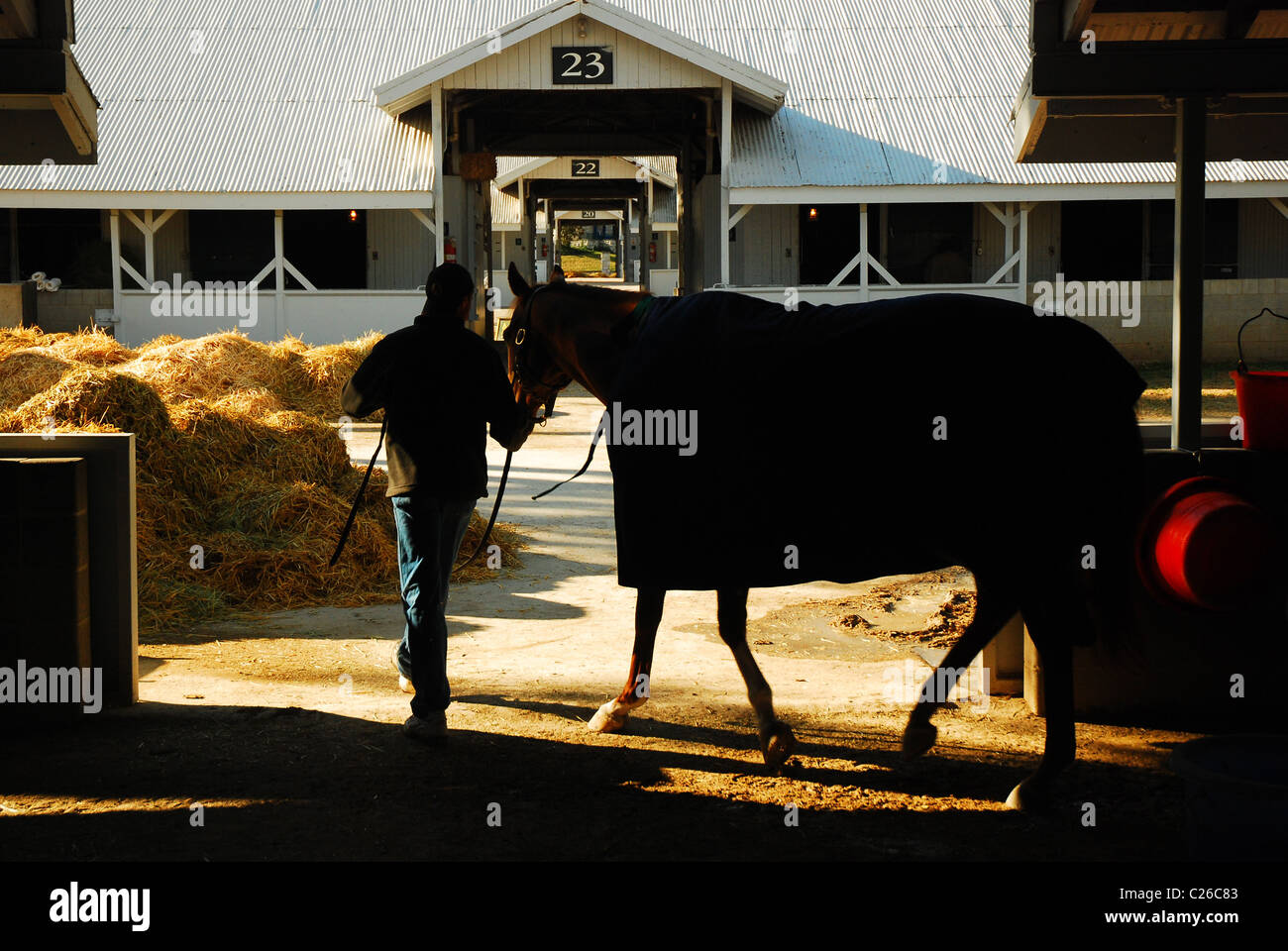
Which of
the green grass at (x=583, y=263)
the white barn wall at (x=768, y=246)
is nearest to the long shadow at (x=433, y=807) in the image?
the white barn wall at (x=768, y=246)

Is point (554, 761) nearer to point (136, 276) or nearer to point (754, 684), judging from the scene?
point (754, 684)

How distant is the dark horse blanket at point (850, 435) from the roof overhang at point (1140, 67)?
1.28 m

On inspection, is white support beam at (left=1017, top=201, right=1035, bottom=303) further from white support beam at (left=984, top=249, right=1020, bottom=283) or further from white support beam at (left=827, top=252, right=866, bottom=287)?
white support beam at (left=827, top=252, right=866, bottom=287)

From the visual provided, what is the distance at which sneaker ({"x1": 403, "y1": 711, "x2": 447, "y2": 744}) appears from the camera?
5.07 meters

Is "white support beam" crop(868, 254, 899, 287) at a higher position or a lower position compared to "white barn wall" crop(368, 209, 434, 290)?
lower

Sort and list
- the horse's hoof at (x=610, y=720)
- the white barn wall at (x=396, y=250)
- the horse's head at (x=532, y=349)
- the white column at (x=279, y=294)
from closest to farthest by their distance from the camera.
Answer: the horse's hoof at (x=610, y=720) → the horse's head at (x=532, y=349) → the white column at (x=279, y=294) → the white barn wall at (x=396, y=250)

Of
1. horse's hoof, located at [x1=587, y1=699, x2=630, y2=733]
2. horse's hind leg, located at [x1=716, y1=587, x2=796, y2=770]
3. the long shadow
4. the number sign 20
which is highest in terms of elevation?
the number sign 20

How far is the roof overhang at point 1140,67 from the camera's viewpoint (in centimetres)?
526

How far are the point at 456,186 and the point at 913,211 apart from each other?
834 cm

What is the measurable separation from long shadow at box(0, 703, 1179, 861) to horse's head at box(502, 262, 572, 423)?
5.03 ft

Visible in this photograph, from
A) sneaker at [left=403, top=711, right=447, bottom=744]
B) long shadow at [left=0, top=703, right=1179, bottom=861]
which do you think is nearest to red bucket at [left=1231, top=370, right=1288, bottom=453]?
long shadow at [left=0, top=703, right=1179, bottom=861]

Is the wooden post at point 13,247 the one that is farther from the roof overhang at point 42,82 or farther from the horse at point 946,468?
the horse at point 946,468
